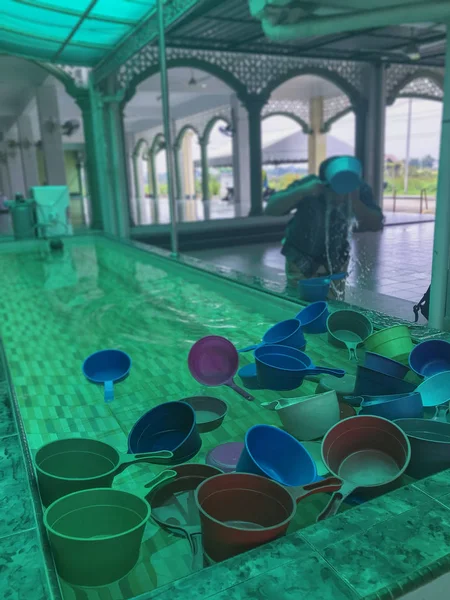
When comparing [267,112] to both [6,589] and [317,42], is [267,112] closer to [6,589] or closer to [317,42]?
[317,42]

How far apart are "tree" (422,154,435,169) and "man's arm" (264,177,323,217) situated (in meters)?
26.3

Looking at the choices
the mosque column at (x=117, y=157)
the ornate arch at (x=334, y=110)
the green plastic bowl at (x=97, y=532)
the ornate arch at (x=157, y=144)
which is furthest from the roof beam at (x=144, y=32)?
the ornate arch at (x=157, y=144)

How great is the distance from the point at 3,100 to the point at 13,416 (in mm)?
14822

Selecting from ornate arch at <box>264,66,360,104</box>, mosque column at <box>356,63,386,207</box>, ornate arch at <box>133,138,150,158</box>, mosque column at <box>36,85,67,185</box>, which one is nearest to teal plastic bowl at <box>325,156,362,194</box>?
ornate arch at <box>264,66,360,104</box>

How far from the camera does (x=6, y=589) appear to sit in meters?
0.93

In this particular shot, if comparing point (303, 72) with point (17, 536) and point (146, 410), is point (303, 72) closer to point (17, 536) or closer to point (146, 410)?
point (146, 410)

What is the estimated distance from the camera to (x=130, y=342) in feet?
10.4

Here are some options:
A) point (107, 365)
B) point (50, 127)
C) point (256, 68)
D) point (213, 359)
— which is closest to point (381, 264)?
point (213, 359)

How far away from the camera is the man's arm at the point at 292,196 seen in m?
3.88

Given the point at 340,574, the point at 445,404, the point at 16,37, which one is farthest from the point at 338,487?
the point at 16,37

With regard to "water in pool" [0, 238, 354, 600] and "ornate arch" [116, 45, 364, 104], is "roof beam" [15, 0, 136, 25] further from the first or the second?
"ornate arch" [116, 45, 364, 104]

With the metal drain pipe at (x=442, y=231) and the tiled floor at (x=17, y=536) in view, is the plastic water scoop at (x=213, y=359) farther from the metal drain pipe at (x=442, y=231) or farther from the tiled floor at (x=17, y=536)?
the metal drain pipe at (x=442, y=231)

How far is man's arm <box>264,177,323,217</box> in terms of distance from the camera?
388 cm

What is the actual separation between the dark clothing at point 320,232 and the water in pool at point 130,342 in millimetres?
679
